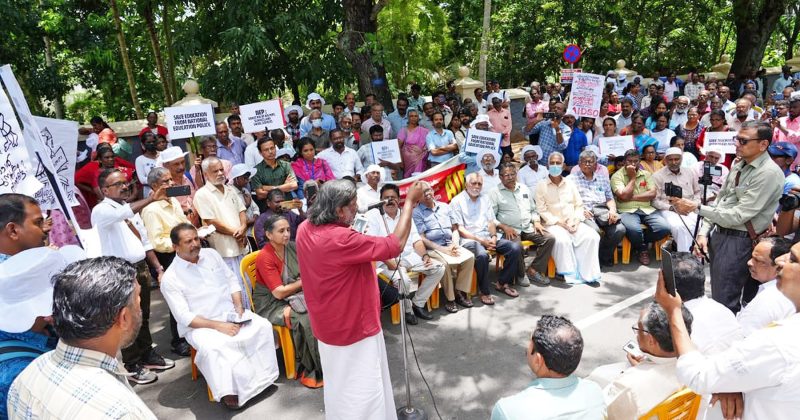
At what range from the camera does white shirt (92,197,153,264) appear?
4.14m

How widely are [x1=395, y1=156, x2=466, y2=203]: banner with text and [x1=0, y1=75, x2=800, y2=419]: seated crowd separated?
207 millimetres

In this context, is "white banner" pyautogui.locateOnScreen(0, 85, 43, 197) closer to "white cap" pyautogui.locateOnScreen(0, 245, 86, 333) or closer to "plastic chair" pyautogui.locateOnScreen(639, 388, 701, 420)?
"white cap" pyautogui.locateOnScreen(0, 245, 86, 333)

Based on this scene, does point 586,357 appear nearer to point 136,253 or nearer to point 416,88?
point 136,253

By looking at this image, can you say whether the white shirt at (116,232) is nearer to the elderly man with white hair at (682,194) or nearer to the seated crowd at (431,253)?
the seated crowd at (431,253)

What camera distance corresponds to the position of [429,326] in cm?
→ 551

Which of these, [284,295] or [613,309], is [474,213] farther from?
[284,295]

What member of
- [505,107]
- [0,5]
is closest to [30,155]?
[0,5]

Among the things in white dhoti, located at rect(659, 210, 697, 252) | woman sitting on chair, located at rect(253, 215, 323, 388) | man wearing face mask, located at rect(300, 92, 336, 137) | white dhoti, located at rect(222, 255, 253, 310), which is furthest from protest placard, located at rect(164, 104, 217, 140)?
white dhoti, located at rect(659, 210, 697, 252)

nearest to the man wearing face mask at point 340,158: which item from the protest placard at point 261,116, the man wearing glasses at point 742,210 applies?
the protest placard at point 261,116

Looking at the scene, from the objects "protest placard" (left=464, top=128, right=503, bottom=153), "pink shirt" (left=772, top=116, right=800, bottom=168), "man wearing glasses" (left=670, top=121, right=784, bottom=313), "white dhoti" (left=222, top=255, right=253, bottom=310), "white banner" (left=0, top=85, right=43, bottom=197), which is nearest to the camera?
Answer: "white banner" (left=0, top=85, right=43, bottom=197)

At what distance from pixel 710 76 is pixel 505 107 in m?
11.1

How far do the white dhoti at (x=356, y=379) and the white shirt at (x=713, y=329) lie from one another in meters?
1.89

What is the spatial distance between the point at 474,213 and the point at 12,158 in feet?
15.2

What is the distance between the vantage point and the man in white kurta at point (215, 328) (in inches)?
162
